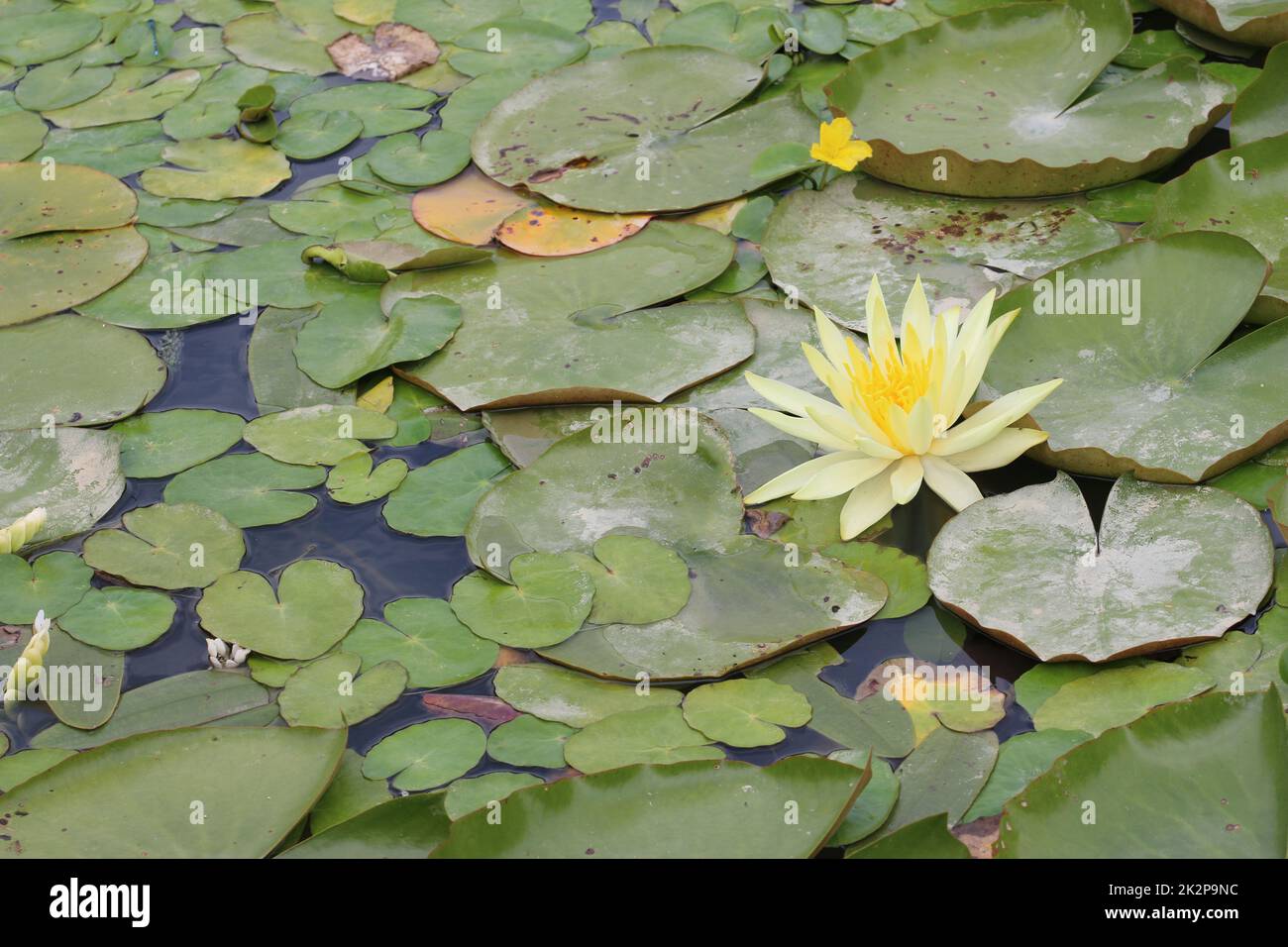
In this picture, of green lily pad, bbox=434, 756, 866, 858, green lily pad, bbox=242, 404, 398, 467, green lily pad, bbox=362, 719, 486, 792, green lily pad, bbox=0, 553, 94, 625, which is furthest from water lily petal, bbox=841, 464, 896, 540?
green lily pad, bbox=0, 553, 94, 625

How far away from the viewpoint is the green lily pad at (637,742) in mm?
2607

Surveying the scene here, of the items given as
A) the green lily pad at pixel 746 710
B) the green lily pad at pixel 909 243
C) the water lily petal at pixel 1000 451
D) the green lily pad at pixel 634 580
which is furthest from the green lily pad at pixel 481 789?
the green lily pad at pixel 909 243

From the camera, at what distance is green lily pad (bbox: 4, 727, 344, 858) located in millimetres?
2471

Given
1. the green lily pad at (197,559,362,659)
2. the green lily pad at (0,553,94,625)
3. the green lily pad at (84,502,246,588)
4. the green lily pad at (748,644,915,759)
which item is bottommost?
the green lily pad at (0,553,94,625)

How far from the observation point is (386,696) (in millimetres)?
2793

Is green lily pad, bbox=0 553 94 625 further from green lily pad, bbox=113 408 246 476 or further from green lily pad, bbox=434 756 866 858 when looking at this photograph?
green lily pad, bbox=434 756 866 858

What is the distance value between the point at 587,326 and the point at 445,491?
693 millimetres

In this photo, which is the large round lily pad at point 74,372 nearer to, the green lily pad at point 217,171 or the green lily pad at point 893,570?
the green lily pad at point 217,171

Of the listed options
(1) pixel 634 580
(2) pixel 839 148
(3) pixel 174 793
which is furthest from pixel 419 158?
(3) pixel 174 793

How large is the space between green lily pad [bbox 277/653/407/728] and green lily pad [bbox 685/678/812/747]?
62cm

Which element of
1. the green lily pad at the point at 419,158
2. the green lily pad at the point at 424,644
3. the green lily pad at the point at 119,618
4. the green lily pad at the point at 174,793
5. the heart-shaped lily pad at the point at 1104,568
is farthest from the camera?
the green lily pad at the point at 419,158

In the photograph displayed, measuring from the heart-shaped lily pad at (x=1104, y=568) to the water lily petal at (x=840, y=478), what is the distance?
0.23 m
